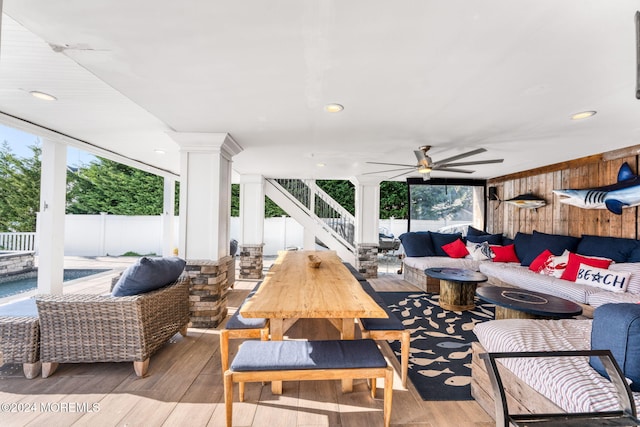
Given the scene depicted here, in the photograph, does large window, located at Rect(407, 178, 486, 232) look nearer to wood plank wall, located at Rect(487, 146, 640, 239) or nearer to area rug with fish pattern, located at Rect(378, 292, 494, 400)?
wood plank wall, located at Rect(487, 146, 640, 239)

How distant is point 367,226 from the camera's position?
22.5 ft

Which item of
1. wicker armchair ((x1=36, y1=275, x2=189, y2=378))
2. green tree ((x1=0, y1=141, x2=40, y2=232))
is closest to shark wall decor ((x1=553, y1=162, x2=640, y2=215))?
wicker armchair ((x1=36, y1=275, x2=189, y2=378))

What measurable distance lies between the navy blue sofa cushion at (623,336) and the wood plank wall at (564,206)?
12.6 feet

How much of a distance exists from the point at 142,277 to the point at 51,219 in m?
2.29

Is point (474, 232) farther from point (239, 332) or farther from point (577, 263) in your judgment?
point (239, 332)

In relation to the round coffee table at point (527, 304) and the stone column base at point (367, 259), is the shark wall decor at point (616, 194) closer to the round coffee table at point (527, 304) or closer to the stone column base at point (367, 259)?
the round coffee table at point (527, 304)

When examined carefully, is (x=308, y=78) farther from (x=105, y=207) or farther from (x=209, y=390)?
(x=105, y=207)

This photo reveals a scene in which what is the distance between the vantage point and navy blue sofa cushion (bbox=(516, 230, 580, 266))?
4620 mm

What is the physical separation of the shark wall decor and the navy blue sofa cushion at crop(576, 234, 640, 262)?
1.38 ft

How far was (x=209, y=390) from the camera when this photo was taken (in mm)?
2256

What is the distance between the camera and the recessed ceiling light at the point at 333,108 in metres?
2.65

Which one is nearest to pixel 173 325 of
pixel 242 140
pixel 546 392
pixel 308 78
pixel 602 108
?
pixel 242 140

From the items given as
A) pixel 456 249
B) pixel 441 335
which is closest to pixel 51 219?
pixel 441 335

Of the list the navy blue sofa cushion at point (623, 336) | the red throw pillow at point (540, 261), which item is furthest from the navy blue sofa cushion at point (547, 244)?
the navy blue sofa cushion at point (623, 336)
